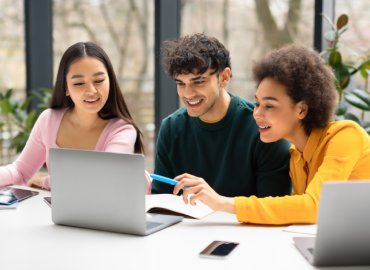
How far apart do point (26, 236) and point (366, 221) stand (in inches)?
34.0

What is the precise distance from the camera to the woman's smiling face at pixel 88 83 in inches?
64.0

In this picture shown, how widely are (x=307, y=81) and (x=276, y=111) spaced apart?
14cm

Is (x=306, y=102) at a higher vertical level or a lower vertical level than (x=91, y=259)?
higher

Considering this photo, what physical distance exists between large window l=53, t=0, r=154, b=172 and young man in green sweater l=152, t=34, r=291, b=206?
134 cm

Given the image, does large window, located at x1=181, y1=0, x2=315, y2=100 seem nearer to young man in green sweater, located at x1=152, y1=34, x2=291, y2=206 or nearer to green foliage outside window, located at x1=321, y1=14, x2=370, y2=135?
green foliage outside window, located at x1=321, y1=14, x2=370, y2=135

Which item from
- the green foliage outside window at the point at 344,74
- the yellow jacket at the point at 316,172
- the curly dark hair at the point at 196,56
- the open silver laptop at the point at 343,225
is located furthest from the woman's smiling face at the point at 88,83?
the green foliage outside window at the point at 344,74

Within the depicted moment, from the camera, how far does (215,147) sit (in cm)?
173

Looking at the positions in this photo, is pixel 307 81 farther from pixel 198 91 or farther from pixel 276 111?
pixel 198 91

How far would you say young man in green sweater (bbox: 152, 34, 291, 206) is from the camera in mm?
1615

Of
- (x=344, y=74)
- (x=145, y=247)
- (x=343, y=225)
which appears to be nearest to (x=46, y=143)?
(x=145, y=247)

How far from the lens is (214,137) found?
5.72 ft

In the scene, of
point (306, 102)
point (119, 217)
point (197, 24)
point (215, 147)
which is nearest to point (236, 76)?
point (197, 24)

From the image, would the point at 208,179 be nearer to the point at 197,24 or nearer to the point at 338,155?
the point at 338,155

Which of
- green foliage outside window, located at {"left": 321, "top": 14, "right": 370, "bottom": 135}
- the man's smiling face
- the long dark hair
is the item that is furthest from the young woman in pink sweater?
green foliage outside window, located at {"left": 321, "top": 14, "right": 370, "bottom": 135}
